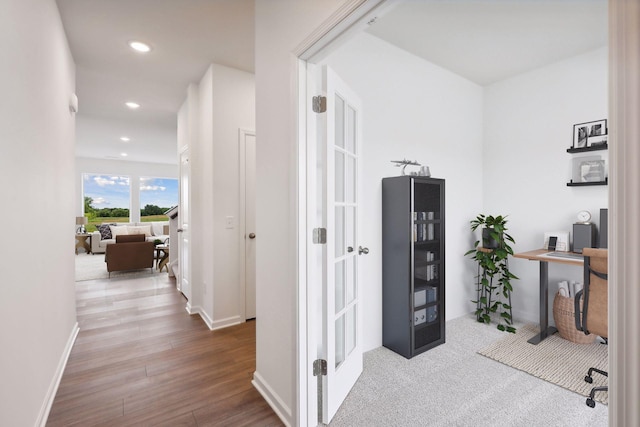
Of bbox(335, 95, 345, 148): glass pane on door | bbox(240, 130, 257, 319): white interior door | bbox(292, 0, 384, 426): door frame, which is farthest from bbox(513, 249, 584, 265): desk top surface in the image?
bbox(240, 130, 257, 319): white interior door

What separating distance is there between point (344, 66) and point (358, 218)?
129 cm

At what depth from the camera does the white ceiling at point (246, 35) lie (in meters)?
2.24

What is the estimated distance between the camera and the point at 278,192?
177 cm

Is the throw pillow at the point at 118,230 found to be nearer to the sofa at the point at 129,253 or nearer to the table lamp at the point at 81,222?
the table lamp at the point at 81,222

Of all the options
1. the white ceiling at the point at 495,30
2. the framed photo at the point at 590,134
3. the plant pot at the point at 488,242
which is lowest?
the plant pot at the point at 488,242

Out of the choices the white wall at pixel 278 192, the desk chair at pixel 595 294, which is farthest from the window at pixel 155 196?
the desk chair at pixel 595 294

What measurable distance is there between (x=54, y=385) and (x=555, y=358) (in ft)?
12.1

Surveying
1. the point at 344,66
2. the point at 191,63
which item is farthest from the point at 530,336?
the point at 191,63

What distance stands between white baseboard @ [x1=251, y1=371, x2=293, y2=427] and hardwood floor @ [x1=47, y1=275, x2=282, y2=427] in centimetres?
3

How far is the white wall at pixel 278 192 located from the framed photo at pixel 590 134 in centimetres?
296

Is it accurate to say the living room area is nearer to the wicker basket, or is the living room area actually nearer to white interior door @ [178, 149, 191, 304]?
white interior door @ [178, 149, 191, 304]

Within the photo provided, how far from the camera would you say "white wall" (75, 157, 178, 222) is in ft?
29.1

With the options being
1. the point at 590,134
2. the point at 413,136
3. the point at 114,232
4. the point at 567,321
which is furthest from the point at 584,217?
the point at 114,232

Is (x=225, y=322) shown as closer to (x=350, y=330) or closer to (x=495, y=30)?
(x=350, y=330)
